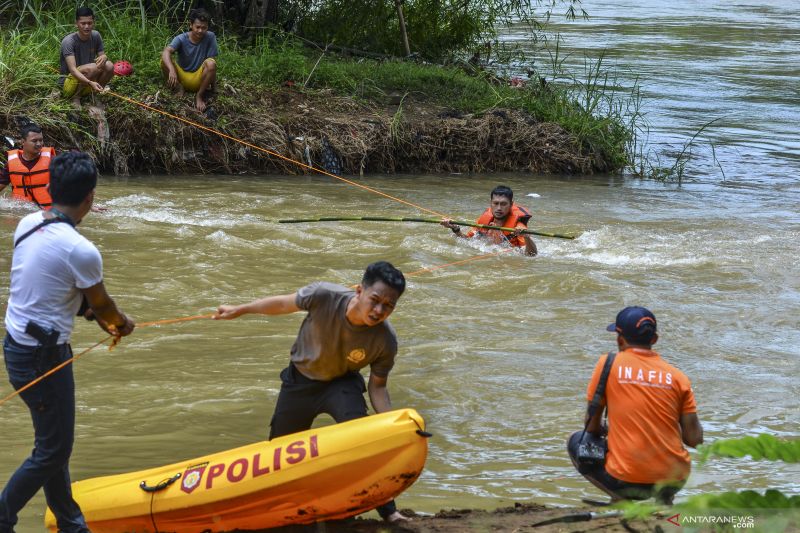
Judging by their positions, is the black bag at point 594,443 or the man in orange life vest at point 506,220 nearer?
the black bag at point 594,443

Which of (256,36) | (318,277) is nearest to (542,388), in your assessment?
(318,277)

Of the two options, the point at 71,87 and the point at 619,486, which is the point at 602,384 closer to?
the point at 619,486

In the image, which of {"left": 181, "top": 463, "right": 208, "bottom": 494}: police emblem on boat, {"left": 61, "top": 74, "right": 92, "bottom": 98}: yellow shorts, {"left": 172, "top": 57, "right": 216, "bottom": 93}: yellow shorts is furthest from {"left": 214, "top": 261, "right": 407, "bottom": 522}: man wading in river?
{"left": 172, "top": 57, "right": 216, "bottom": 93}: yellow shorts

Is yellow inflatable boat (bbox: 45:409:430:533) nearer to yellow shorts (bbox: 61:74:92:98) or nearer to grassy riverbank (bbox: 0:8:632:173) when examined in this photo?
grassy riverbank (bbox: 0:8:632:173)

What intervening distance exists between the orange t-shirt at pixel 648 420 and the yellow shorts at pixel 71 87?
412 inches

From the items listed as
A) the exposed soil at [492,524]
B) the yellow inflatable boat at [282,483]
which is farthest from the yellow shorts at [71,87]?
the exposed soil at [492,524]

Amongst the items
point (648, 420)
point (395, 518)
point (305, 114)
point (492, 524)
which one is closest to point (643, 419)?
point (648, 420)

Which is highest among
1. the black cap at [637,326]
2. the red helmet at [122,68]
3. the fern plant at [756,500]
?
the red helmet at [122,68]

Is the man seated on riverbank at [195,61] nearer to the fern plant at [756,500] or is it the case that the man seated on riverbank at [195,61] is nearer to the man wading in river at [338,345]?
the man wading in river at [338,345]

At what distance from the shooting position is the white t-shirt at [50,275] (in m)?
4.09

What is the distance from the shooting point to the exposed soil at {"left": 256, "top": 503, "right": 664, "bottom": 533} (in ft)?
15.0

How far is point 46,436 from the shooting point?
4.27 metres

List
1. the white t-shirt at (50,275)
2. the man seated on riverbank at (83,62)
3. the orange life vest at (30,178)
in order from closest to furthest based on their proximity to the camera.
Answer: the white t-shirt at (50,275) < the orange life vest at (30,178) < the man seated on riverbank at (83,62)

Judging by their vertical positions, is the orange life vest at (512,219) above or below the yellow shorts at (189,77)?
below
